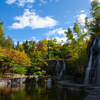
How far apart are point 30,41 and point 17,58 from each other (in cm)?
2840

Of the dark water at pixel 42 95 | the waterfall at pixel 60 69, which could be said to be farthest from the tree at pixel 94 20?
the dark water at pixel 42 95

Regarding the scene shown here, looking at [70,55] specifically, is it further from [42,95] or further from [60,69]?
[42,95]

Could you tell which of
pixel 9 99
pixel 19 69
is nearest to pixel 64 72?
pixel 19 69

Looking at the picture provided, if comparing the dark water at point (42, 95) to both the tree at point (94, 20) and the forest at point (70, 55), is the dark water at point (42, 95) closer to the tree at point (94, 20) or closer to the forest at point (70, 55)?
the forest at point (70, 55)

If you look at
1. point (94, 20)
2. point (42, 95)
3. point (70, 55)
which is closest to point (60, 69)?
point (70, 55)

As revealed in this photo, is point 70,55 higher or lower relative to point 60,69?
higher

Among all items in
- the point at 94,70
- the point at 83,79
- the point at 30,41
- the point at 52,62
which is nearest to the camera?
the point at 94,70

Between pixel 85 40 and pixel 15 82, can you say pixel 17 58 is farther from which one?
pixel 85 40

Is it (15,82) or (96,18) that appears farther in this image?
(96,18)

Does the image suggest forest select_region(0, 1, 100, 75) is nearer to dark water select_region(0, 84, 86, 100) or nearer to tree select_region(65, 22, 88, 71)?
tree select_region(65, 22, 88, 71)

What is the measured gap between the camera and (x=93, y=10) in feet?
98.3

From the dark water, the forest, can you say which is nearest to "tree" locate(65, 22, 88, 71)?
the forest

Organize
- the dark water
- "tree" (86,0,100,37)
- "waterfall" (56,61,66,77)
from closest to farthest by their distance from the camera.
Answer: the dark water
"tree" (86,0,100,37)
"waterfall" (56,61,66,77)

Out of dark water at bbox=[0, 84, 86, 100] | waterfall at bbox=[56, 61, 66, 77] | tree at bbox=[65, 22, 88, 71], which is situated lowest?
dark water at bbox=[0, 84, 86, 100]
